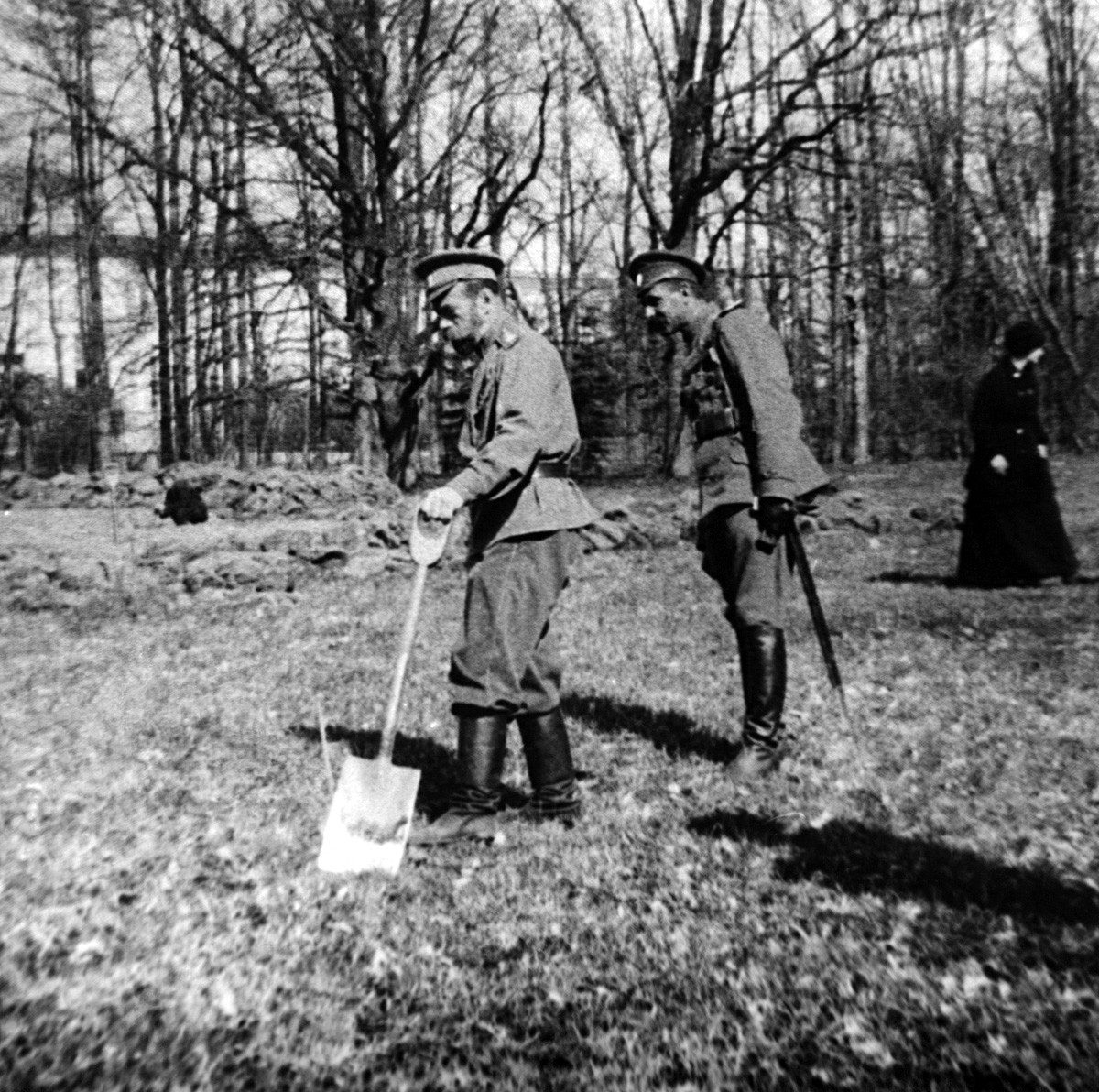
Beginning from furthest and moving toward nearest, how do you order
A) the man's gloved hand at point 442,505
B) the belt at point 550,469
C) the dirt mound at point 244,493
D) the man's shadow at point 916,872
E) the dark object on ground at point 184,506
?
the dirt mound at point 244,493 → the dark object on ground at point 184,506 → the belt at point 550,469 → the man's gloved hand at point 442,505 → the man's shadow at point 916,872

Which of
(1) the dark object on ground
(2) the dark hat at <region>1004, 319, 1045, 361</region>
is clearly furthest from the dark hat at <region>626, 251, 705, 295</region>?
(1) the dark object on ground

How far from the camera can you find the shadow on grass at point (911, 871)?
350 cm

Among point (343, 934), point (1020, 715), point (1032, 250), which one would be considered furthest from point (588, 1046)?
point (1032, 250)

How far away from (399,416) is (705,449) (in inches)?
701

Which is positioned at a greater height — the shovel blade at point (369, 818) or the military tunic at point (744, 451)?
the military tunic at point (744, 451)

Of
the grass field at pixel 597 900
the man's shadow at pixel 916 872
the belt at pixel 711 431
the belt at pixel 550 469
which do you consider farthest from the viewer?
the belt at pixel 711 431

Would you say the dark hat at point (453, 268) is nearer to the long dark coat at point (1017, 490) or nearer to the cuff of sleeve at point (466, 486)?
the cuff of sleeve at point (466, 486)

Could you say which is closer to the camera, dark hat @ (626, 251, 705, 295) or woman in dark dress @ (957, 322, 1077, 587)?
dark hat @ (626, 251, 705, 295)

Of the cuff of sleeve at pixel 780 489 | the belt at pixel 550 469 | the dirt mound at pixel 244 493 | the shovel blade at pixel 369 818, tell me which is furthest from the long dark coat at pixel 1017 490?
the dirt mound at pixel 244 493

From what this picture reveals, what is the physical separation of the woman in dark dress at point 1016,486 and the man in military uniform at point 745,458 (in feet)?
18.5

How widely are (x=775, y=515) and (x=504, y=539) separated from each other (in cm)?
123

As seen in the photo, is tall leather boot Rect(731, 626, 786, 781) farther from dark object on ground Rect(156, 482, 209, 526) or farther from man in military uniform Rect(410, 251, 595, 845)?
dark object on ground Rect(156, 482, 209, 526)

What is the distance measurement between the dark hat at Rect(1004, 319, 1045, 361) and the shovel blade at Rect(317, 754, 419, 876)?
7540mm

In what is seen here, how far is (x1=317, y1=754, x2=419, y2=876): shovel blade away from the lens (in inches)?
153
